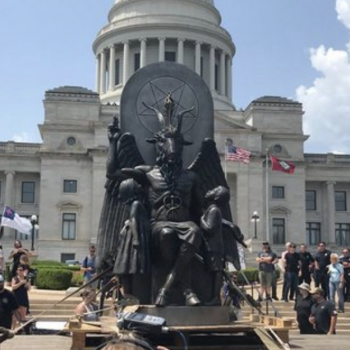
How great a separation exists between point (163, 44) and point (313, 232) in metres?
28.7

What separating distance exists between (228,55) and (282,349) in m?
80.8

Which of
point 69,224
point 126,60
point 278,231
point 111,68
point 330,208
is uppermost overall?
point 126,60

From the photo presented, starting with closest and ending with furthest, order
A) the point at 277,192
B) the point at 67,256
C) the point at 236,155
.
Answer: the point at 236,155, the point at 67,256, the point at 277,192

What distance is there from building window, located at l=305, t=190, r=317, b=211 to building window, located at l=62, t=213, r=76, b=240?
2538 centimetres

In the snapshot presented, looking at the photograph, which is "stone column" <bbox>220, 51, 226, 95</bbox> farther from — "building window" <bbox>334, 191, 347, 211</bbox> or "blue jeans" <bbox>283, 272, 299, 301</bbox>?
"blue jeans" <bbox>283, 272, 299, 301</bbox>

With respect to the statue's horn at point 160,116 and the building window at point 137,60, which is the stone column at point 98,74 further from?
the statue's horn at point 160,116

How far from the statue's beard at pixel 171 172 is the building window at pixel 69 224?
186 feet

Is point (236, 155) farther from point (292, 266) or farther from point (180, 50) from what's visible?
point (180, 50)

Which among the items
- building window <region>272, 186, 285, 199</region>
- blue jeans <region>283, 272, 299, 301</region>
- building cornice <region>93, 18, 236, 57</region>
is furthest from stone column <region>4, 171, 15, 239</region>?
blue jeans <region>283, 272, 299, 301</region>

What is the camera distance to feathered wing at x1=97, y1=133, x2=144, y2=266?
31.8ft

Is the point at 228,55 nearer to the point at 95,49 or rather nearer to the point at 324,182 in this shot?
the point at 95,49

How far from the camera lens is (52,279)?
31.8 metres

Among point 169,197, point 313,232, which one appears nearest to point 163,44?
point 313,232

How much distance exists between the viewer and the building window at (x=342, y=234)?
72438mm
